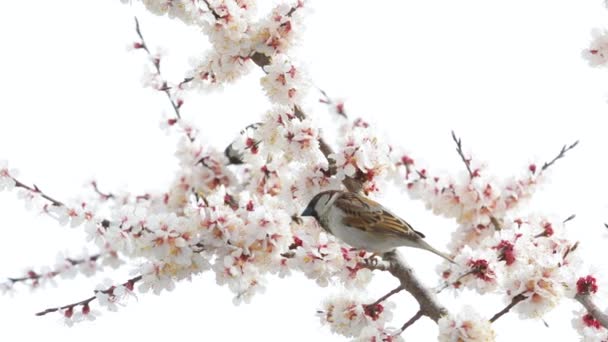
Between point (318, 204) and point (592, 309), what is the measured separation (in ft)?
5.10

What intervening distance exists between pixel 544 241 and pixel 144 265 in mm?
2258

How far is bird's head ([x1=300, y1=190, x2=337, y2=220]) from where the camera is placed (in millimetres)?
4840

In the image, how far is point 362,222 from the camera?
483cm

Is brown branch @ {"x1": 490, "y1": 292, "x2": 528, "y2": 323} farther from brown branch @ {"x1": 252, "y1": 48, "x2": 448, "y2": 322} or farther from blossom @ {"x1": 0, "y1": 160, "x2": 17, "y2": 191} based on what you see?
blossom @ {"x1": 0, "y1": 160, "x2": 17, "y2": 191}

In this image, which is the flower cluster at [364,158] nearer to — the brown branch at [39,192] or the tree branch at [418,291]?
the tree branch at [418,291]

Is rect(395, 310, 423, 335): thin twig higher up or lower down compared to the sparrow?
lower down

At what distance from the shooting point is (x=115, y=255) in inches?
196

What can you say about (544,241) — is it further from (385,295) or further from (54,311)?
(54,311)

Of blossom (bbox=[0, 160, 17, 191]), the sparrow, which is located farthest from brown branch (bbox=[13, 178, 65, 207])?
the sparrow

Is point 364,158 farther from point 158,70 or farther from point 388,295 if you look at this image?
point 158,70

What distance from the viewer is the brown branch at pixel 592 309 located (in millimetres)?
4582

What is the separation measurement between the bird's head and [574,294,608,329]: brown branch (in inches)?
56.0

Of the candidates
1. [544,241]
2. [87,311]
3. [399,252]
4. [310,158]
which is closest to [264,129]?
[310,158]

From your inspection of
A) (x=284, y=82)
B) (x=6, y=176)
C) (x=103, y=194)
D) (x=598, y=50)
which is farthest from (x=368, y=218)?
(x=103, y=194)
